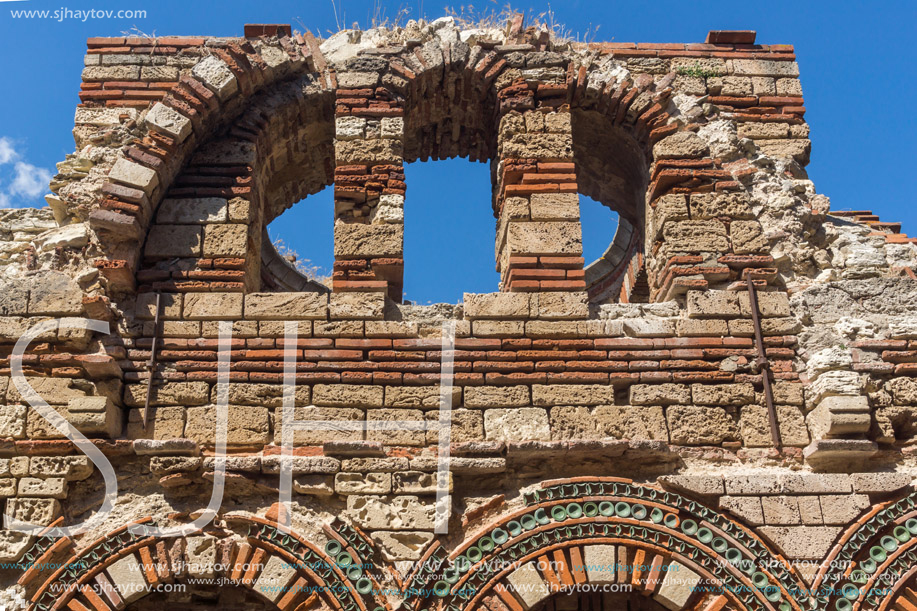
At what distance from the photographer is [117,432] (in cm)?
541

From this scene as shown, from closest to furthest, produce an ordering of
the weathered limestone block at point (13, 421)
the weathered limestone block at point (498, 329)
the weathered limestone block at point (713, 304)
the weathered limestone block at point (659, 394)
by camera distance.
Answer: the weathered limestone block at point (13, 421) < the weathered limestone block at point (659, 394) < the weathered limestone block at point (498, 329) < the weathered limestone block at point (713, 304)

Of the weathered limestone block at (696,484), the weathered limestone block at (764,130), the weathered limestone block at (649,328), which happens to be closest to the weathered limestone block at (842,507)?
the weathered limestone block at (696,484)

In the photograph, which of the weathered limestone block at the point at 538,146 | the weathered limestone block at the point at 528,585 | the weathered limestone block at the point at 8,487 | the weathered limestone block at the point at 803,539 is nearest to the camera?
the weathered limestone block at the point at 528,585

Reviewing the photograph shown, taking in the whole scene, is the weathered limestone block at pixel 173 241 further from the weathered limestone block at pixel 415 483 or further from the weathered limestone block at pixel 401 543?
the weathered limestone block at pixel 401 543

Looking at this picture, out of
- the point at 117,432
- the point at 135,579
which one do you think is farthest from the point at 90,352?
the point at 135,579

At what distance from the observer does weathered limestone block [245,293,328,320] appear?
5770mm

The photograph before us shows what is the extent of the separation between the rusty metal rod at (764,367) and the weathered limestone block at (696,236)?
1.13 ft

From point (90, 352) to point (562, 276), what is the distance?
10.0ft

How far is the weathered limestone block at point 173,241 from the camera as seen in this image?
19.9ft

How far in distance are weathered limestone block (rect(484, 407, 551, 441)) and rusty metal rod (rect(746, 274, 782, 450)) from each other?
137cm

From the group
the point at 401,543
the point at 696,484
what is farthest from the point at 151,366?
the point at 696,484

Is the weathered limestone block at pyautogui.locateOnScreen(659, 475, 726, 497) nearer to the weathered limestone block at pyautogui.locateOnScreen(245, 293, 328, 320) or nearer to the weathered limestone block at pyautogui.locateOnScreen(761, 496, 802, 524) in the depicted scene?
the weathered limestone block at pyautogui.locateOnScreen(761, 496, 802, 524)

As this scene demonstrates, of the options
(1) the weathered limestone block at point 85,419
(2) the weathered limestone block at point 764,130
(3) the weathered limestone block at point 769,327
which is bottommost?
(1) the weathered limestone block at point 85,419

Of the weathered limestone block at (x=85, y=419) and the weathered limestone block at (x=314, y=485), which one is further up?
the weathered limestone block at (x=85, y=419)
